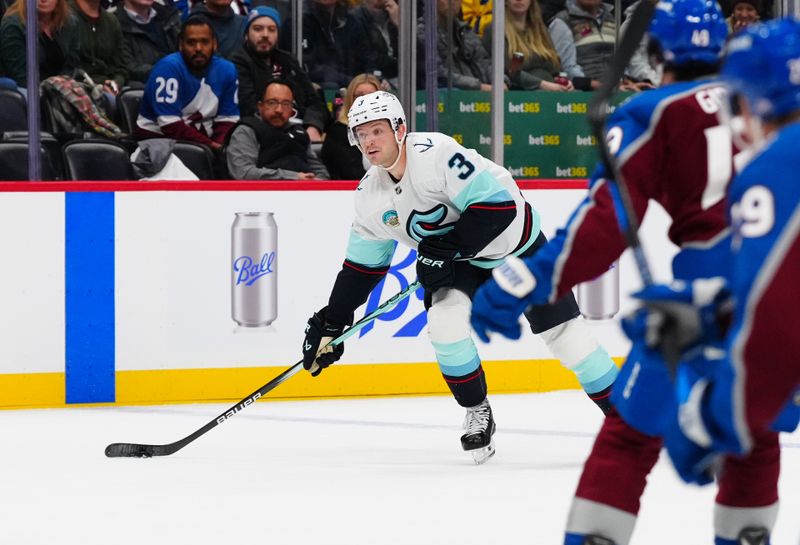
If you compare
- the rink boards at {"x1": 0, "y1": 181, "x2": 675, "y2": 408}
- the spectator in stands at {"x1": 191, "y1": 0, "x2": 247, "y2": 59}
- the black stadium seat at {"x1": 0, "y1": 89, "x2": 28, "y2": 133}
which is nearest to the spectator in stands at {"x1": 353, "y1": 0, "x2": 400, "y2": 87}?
the spectator in stands at {"x1": 191, "y1": 0, "x2": 247, "y2": 59}


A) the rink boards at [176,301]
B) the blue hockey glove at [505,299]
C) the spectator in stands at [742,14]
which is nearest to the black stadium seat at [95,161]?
the rink boards at [176,301]

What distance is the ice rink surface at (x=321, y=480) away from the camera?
119 inches

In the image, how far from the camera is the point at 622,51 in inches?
81.0

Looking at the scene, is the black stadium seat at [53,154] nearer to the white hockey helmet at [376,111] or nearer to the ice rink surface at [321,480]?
the ice rink surface at [321,480]

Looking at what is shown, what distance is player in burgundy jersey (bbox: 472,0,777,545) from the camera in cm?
200

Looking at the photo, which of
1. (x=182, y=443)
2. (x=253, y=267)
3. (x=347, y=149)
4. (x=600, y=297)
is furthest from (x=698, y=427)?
(x=347, y=149)

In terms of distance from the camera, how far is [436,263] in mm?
3586

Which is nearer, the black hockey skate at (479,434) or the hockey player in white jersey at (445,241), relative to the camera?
the hockey player in white jersey at (445,241)

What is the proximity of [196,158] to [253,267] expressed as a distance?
0.65 meters

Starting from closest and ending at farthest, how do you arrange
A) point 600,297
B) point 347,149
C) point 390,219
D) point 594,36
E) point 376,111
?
1. point 376,111
2. point 390,219
3. point 600,297
4. point 347,149
5. point 594,36

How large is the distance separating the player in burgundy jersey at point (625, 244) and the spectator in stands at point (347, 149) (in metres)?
3.21

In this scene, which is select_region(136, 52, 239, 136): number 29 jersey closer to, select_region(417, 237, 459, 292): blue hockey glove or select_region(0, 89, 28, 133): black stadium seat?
select_region(0, 89, 28, 133): black stadium seat

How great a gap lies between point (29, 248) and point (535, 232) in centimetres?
178

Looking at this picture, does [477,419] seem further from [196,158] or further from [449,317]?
[196,158]
